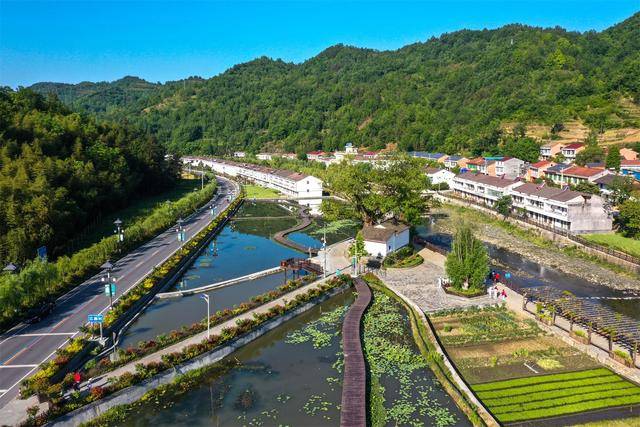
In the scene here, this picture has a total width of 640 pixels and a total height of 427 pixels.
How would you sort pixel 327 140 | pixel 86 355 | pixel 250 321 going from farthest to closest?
pixel 327 140 < pixel 250 321 < pixel 86 355

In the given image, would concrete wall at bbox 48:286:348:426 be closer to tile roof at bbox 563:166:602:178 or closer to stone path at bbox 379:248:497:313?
stone path at bbox 379:248:497:313

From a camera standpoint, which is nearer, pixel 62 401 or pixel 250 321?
pixel 62 401

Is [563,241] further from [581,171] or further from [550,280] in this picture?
[581,171]

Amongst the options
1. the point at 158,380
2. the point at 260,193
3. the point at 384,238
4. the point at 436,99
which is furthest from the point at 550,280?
the point at 436,99

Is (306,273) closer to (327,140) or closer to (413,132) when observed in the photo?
(413,132)

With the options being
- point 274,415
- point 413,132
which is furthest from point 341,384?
point 413,132

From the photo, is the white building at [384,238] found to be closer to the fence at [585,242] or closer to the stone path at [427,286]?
the stone path at [427,286]
